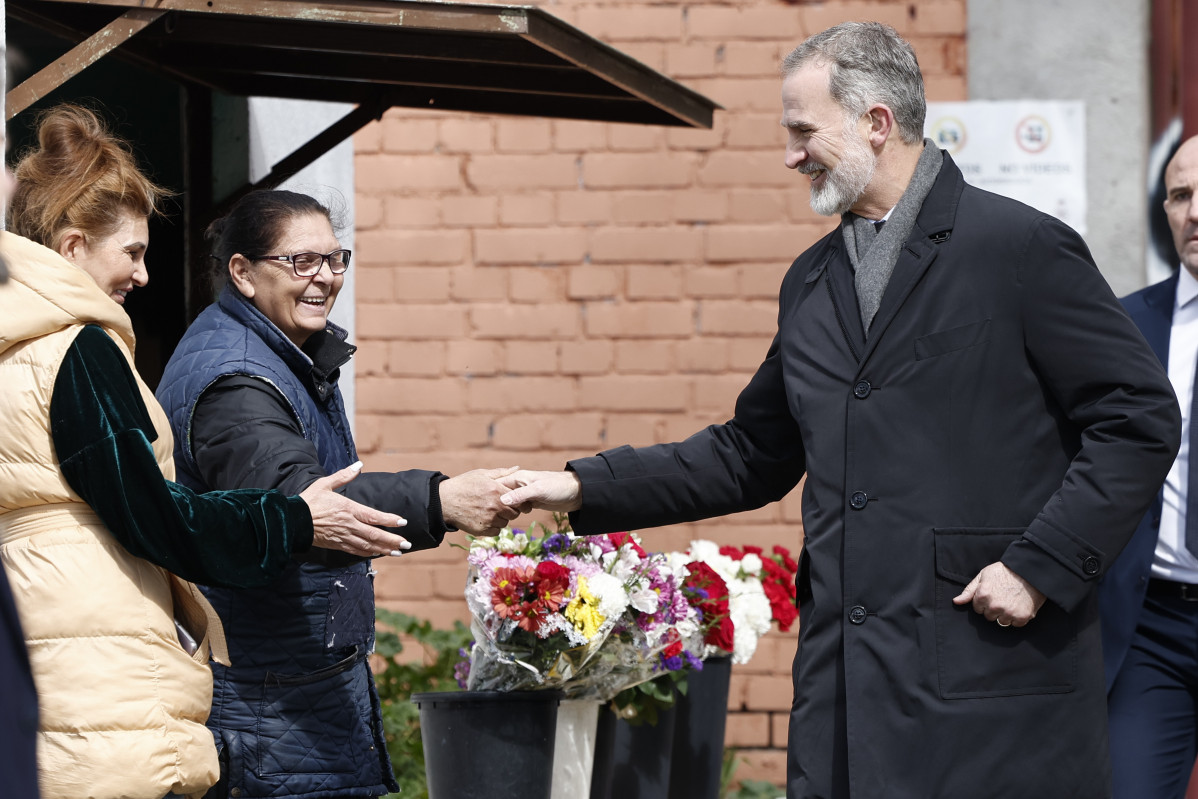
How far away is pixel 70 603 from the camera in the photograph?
217 centimetres

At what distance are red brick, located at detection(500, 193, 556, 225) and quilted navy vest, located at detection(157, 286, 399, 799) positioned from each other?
2.18m

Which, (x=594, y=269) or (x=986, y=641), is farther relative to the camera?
(x=594, y=269)

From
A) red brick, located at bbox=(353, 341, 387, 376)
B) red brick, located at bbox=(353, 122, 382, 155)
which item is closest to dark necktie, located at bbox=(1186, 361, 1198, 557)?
red brick, located at bbox=(353, 341, 387, 376)

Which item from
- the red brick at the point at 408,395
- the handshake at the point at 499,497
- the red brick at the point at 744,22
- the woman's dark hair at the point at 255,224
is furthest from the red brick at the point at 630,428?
the woman's dark hair at the point at 255,224

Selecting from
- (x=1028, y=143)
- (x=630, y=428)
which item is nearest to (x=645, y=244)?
(x=630, y=428)

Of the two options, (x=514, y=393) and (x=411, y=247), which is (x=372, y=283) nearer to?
(x=411, y=247)

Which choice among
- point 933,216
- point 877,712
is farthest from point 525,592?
point 933,216

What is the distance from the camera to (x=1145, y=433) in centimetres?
236

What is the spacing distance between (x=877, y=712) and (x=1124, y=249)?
3.09 m

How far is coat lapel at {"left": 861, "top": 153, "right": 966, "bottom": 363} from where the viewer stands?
99.0 inches

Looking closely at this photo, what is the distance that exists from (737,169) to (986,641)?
2.85 metres

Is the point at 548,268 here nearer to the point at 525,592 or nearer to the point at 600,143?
the point at 600,143

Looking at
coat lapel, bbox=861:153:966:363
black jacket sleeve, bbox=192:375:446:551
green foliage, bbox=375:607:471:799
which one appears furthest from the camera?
green foliage, bbox=375:607:471:799

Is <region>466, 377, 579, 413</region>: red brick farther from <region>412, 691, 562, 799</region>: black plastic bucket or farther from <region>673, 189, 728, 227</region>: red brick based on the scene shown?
<region>412, 691, 562, 799</region>: black plastic bucket
